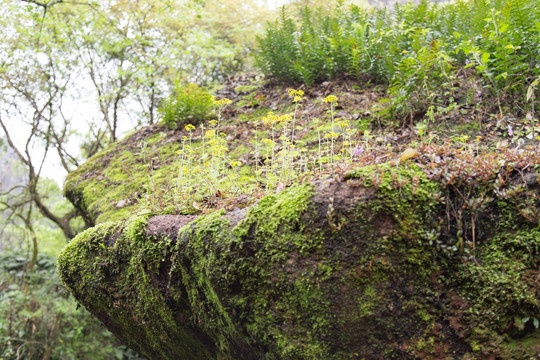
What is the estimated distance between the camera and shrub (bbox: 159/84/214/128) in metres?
5.89

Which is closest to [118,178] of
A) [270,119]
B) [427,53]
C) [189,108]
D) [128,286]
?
[189,108]

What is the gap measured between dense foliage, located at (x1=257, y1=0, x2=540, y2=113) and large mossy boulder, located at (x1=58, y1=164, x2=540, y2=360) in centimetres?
183

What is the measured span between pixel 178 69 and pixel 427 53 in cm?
682

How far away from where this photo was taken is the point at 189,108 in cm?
594

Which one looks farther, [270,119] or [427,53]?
[427,53]

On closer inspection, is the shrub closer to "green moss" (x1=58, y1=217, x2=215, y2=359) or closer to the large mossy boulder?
"green moss" (x1=58, y1=217, x2=215, y2=359)

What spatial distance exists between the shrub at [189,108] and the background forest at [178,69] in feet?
0.06

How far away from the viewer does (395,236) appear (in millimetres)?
1957

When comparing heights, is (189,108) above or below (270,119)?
above

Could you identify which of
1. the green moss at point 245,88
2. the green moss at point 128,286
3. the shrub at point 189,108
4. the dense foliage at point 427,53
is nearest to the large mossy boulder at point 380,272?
the green moss at point 128,286

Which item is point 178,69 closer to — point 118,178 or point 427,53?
point 118,178

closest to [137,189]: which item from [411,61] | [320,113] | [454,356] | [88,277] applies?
[88,277]

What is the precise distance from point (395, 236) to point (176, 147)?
13.7 feet

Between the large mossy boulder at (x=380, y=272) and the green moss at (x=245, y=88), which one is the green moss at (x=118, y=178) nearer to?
the green moss at (x=245, y=88)
